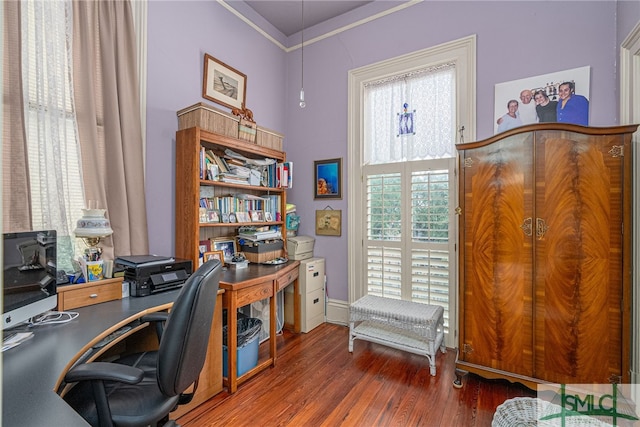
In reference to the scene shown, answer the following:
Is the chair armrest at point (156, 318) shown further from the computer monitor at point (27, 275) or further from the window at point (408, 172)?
the window at point (408, 172)

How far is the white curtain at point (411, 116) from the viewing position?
10.4 feet

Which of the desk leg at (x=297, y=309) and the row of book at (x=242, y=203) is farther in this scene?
the desk leg at (x=297, y=309)

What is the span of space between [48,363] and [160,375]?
44 cm

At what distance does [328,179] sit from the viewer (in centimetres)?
384

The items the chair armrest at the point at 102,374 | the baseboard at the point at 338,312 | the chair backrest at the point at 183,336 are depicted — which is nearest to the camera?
the chair armrest at the point at 102,374

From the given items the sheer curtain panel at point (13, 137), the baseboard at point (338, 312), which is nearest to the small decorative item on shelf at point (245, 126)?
the sheer curtain panel at point (13, 137)

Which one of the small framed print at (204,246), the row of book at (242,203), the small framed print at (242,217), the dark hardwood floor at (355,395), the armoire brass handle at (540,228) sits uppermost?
the row of book at (242,203)

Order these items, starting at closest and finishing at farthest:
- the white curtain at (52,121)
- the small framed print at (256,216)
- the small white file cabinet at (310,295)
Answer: the white curtain at (52,121)
the small framed print at (256,216)
the small white file cabinet at (310,295)

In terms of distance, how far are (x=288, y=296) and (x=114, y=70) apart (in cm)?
254

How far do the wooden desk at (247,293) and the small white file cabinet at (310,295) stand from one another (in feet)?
0.90

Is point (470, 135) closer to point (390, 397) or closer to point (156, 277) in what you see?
point (390, 397)

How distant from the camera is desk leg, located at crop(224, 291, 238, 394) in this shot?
2.40m

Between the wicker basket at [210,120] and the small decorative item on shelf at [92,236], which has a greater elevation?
the wicker basket at [210,120]

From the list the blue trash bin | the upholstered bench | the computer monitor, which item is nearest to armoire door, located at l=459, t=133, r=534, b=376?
the upholstered bench
